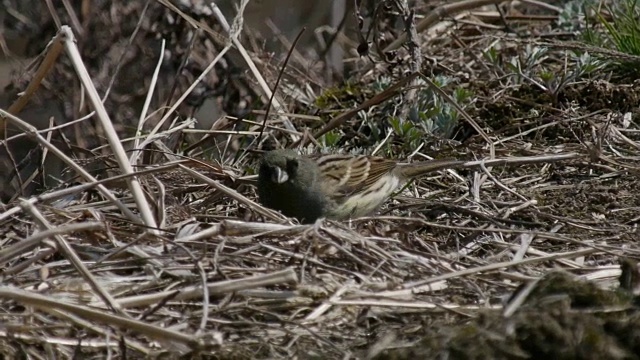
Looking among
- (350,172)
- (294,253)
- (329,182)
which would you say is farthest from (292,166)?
(294,253)

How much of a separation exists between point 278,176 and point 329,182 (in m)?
0.41

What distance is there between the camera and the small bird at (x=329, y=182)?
186 inches

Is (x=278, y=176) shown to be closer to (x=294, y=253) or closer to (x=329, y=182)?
(x=329, y=182)

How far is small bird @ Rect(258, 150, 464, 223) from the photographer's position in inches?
186

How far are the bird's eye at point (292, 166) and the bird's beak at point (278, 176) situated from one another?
0.07 meters

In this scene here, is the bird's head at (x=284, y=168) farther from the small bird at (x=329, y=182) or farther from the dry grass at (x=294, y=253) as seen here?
the dry grass at (x=294, y=253)

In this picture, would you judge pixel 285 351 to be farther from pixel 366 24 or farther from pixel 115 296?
pixel 366 24

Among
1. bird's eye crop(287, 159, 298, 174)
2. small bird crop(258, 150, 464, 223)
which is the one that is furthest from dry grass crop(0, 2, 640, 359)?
bird's eye crop(287, 159, 298, 174)

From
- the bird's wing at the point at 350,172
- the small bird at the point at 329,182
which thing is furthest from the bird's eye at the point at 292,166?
the bird's wing at the point at 350,172

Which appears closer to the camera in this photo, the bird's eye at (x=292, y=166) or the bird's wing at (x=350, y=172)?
the bird's eye at (x=292, y=166)

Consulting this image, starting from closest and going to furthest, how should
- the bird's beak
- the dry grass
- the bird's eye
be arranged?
the dry grass < the bird's beak < the bird's eye

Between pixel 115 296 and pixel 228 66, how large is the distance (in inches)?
139

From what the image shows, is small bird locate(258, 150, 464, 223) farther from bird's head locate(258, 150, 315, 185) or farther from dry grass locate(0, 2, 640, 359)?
dry grass locate(0, 2, 640, 359)

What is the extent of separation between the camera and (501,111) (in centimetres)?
580
